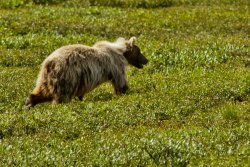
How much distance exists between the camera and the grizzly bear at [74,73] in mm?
17047

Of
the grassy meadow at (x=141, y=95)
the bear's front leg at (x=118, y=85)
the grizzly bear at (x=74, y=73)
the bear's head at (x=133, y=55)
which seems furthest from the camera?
the bear's head at (x=133, y=55)

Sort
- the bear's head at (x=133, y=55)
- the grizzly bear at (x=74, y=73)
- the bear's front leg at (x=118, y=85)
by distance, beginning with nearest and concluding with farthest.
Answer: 1. the grizzly bear at (x=74, y=73)
2. the bear's front leg at (x=118, y=85)
3. the bear's head at (x=133, y=55)

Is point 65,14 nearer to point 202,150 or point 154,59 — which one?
point 154,59

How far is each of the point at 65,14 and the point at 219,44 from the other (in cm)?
853

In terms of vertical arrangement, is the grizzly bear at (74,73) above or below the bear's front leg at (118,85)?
above

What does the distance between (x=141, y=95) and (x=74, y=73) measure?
1.81m

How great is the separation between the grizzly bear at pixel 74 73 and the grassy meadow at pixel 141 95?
0.43m

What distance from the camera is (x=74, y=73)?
→ 17.3 metres

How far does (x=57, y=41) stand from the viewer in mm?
26109

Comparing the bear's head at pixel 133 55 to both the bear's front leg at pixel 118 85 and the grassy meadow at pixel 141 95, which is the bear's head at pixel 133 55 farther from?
the bear's front leg at pixel 118 85

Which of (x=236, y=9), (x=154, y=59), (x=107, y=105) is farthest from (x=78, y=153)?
(x=236, y=9)

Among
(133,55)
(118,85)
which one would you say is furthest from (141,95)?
(133,55)

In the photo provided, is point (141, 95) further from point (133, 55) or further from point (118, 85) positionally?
point (133, 55)

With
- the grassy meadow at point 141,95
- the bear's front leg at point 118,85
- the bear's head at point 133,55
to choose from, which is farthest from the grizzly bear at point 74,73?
the bear's head at point 133,55
